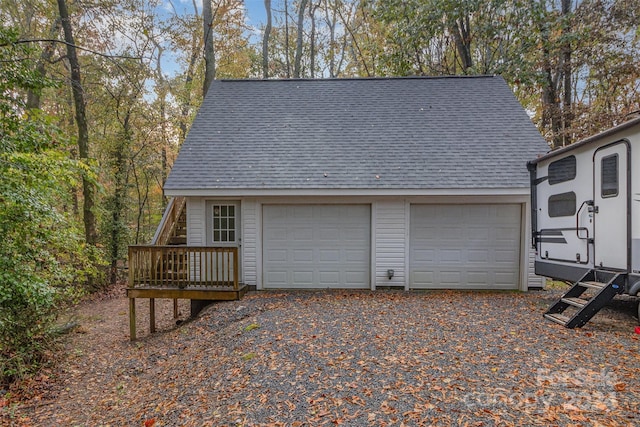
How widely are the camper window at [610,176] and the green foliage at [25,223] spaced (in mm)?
7782

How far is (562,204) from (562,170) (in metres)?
0.55

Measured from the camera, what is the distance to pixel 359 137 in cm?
851

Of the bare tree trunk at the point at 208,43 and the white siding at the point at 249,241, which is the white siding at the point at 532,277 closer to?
the white siding at the point at 249,241

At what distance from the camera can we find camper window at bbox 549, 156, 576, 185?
5453mm

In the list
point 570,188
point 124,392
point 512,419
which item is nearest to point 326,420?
point 512,419

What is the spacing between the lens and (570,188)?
5.47m

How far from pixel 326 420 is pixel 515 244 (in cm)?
636

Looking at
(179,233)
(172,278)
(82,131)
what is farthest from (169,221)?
(82,131)

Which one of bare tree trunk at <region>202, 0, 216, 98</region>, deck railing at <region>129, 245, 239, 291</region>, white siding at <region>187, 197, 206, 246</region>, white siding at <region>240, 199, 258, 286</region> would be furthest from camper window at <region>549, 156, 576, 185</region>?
bare tree trunk at <region>202, 0, 216, 98</region>

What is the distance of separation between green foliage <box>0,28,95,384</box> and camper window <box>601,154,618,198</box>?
7782 mm

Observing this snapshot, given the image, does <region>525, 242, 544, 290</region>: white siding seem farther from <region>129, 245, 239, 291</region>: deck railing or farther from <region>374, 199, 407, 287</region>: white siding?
<region>129, 245, 239, 291</region>: deck railing

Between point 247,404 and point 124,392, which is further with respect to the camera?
point 124,392

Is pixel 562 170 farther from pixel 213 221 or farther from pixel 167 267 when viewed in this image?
pixel 167 267

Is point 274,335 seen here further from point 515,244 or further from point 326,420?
point 515,244
